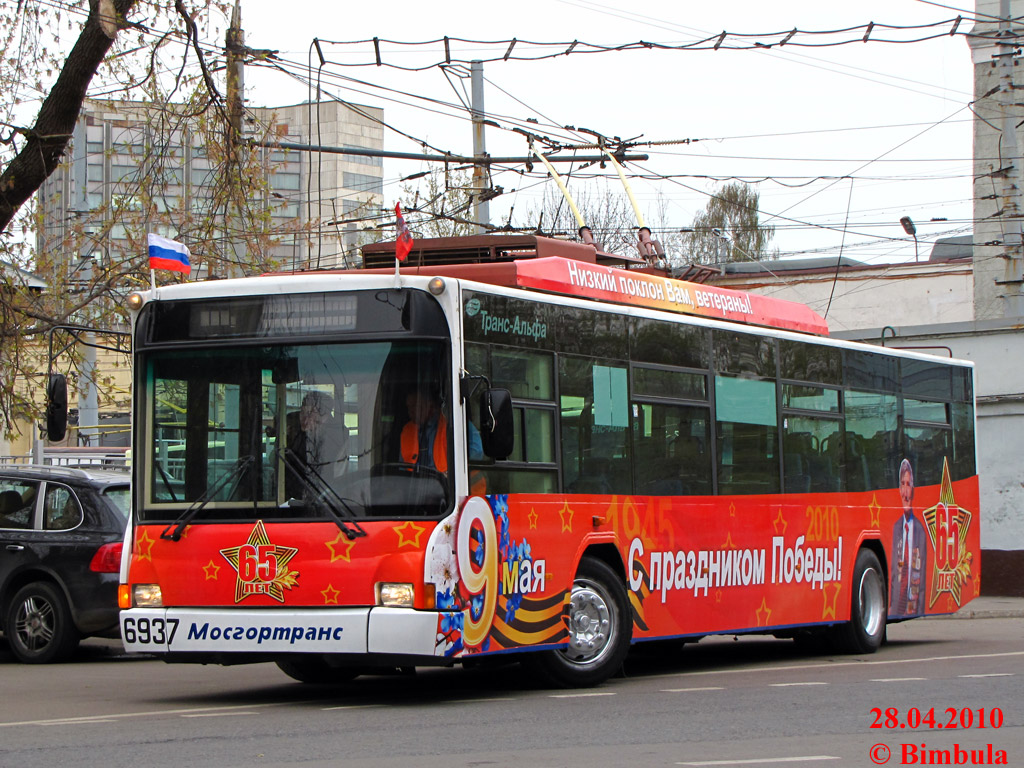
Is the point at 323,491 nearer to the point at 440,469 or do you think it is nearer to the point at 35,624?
the point at 440,469

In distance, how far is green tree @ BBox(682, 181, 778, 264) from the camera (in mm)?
63062

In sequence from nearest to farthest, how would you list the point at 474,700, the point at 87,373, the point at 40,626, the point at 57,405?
the point at 474,700, the point at 57,405, the point at 40,626, the point at 87,373

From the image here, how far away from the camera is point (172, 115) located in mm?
16391

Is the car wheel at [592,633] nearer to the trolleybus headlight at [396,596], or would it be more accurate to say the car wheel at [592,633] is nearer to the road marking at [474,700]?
the road marking at [474,700]

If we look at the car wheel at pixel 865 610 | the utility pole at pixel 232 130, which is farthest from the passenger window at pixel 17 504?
the car wheel at pixel 865 610

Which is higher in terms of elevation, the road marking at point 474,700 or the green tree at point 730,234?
the green tree at point 730,234

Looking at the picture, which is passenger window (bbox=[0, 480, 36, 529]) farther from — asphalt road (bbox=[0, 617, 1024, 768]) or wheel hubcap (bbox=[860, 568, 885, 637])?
Answer: wheel hubcap (bbox=[860, 568, 885, 637])

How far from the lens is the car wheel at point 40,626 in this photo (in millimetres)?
14469

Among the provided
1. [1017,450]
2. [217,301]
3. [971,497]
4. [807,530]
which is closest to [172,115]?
[217,301]

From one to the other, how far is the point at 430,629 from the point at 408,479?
941 millimetres

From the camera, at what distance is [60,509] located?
48.5ft

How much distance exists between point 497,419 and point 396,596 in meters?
1.24

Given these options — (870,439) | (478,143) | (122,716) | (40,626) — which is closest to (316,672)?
(122,716)

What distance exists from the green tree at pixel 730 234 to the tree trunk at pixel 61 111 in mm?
48383
